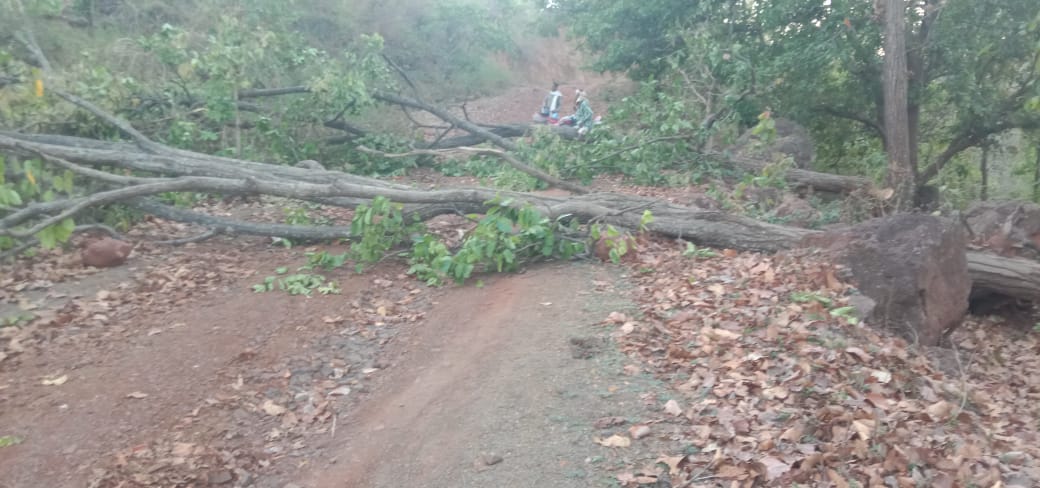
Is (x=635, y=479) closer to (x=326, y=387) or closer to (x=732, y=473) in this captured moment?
(x=732, y=473)

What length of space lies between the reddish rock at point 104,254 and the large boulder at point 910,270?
235 inches

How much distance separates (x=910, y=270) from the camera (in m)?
5.74

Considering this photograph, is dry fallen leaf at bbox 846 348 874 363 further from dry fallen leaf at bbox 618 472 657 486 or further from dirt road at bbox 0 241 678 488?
dry fallen leaf at bbox 618 472 657 486

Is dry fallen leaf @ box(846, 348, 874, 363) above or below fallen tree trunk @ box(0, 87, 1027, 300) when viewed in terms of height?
below

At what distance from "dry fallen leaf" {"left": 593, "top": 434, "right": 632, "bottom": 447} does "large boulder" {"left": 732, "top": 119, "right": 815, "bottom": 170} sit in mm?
7589

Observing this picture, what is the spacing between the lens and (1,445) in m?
4.38

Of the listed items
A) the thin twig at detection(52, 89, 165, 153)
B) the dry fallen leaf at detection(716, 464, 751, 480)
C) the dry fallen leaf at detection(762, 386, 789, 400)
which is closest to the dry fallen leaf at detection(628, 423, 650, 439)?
the dry fallen leaf at detection(716, 464, 751, 480)

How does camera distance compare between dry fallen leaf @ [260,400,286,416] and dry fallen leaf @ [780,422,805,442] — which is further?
dry fallen leaf @ [260,400,286,416]

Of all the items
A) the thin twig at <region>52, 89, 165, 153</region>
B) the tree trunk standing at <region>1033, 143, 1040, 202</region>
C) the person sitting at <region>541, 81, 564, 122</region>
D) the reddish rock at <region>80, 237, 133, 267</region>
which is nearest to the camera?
the reddish rock at <region>80, 237, 133, 267</region>

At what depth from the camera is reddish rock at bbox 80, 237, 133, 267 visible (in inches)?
288

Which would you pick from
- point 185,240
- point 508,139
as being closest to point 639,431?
point 185,240

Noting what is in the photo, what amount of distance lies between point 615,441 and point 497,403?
78 cm

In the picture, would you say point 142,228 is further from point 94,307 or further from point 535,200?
point 535,200

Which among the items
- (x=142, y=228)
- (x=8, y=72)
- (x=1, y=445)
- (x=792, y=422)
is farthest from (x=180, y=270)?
(x=792, y=422)
